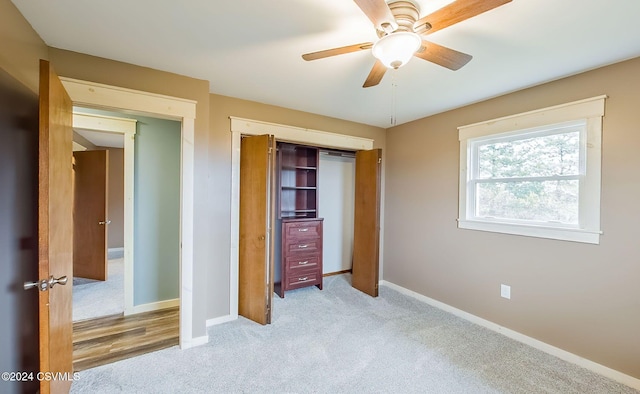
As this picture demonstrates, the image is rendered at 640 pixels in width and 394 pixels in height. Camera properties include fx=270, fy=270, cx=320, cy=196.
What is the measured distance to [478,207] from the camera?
9.91ft

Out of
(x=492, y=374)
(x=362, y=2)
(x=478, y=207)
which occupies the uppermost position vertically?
(x=362, y=2)

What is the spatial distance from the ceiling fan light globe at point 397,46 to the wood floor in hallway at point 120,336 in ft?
9.29

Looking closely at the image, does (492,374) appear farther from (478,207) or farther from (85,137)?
(85,137)

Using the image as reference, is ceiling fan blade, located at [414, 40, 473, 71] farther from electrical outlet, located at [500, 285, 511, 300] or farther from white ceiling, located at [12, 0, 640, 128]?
electrical outlet, located at [500, 285, 511, 300]

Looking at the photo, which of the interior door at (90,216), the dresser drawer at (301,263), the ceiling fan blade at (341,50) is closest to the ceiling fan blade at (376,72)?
the ceiling fan blade at (341,50)

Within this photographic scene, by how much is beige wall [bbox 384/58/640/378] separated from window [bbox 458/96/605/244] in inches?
2.8

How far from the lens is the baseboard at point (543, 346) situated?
1.99 m

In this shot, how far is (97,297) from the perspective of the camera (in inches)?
135

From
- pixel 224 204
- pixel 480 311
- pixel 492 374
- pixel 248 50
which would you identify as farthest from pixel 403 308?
pixel 248 50

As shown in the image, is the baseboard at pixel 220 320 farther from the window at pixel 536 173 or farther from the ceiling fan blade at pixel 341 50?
the window at pixel 536 173

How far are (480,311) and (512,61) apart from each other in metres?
2.41

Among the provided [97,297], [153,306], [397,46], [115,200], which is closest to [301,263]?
[153,306]

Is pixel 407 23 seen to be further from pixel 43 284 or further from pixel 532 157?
pixel 43 284

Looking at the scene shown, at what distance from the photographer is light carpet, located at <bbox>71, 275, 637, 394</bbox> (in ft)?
6.28
